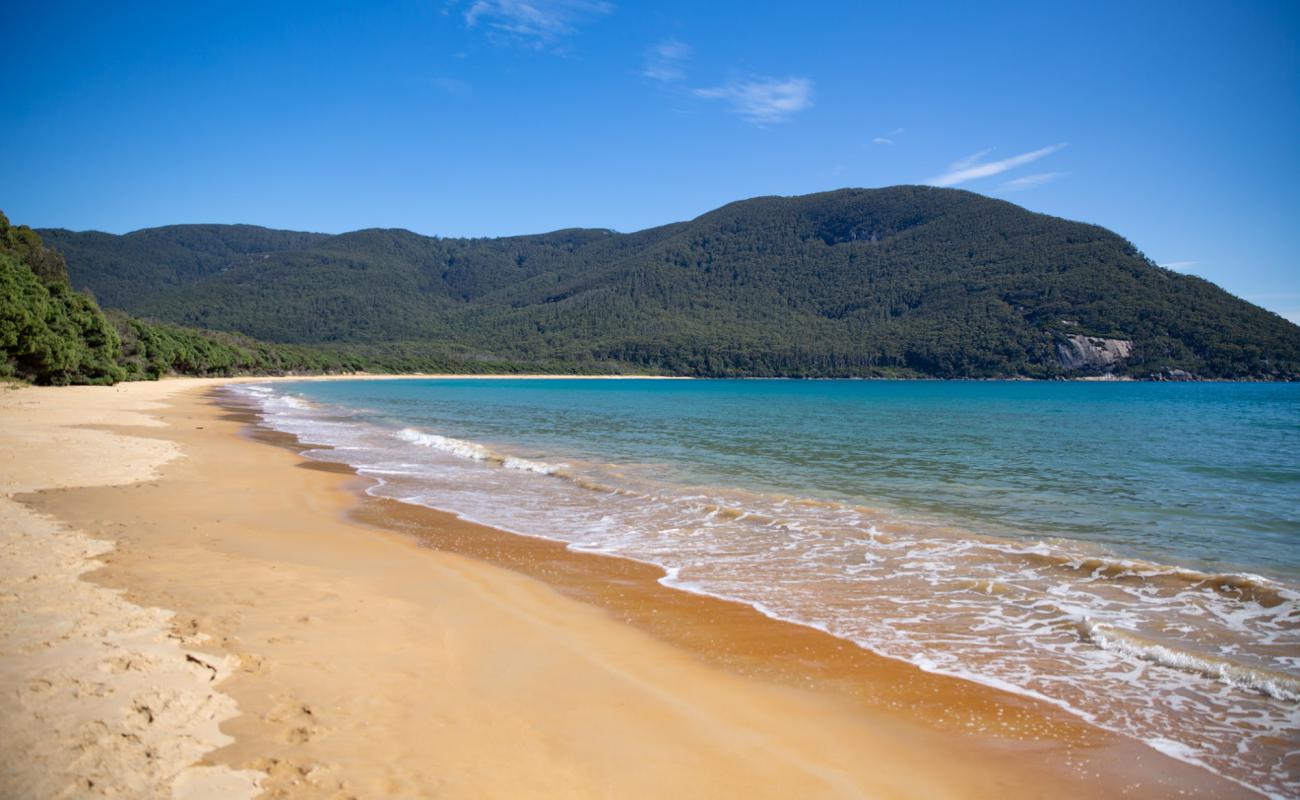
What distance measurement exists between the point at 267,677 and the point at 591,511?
332 inches

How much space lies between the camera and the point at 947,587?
8297mm

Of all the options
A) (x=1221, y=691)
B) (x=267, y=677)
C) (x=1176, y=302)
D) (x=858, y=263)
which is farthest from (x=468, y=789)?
(x=858, y=263)

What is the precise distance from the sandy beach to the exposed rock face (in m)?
137

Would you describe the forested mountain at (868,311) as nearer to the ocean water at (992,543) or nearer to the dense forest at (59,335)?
the dense forest at (59,335)

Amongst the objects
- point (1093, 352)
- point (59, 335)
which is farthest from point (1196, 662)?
point (1093, 352)

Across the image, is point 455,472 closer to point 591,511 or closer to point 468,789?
point 591,511

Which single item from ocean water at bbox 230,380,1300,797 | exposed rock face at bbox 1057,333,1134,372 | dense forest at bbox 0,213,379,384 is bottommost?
ocean water at bbox 230,380,1300,797

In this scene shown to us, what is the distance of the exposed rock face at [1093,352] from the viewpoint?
11971cm

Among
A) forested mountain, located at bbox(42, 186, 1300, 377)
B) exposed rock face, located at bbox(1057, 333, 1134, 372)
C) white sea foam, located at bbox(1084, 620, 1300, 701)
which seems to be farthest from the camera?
forested mountain, located at bbox(42, 186, 1300, 377)

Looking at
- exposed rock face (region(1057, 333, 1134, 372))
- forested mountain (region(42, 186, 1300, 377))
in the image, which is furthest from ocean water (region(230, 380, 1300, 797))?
forested mountain (region(42, 186, 1300, 377))

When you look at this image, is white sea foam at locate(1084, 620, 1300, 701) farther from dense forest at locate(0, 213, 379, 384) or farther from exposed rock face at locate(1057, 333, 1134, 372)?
exposed rock face at locate(1057, 333, 1134, 372)

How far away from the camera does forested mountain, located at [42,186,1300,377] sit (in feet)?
395

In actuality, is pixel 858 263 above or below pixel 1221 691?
above

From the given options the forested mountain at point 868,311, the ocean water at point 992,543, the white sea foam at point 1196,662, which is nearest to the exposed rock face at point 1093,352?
the forested mountain at point 868,311
